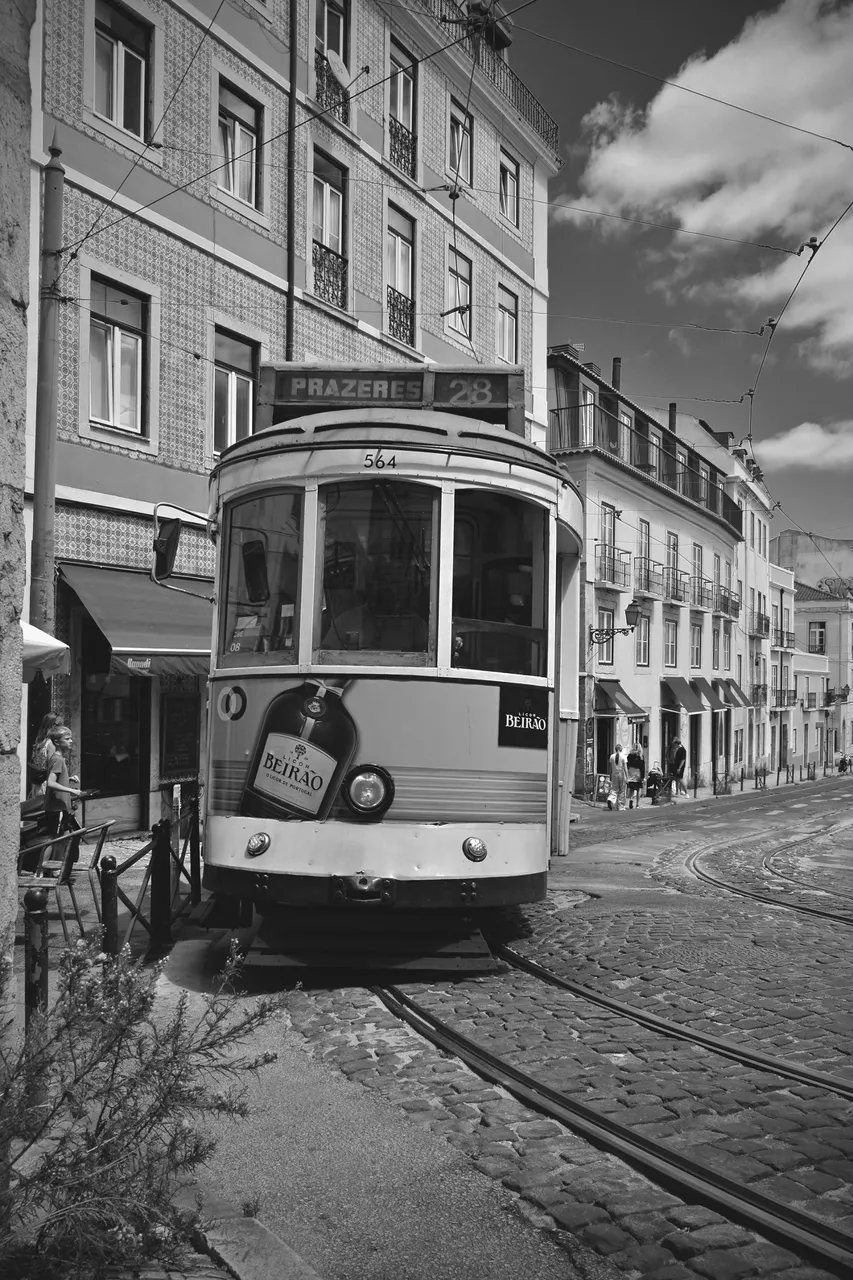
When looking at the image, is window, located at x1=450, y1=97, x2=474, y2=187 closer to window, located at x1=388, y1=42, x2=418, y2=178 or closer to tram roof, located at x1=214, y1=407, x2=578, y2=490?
window, located at x1=388, y1=42, x2=418, y2=178

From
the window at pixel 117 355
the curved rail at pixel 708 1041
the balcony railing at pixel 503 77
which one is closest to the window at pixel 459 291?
the balcony railing at pixel 503 77

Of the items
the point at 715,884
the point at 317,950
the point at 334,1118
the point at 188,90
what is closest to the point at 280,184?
the point at 188,90

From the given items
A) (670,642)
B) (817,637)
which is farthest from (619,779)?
(817,637)

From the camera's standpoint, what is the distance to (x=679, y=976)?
7.04 meters

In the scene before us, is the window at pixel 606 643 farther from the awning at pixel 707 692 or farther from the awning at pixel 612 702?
the awning at pixel 707 692

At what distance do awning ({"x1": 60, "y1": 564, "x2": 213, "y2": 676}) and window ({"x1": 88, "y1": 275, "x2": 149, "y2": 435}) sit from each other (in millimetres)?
2092

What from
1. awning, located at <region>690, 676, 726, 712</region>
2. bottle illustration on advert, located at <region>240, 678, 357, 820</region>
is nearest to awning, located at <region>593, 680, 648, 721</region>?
awning, located at <region>690, 676, 726, 712</region>

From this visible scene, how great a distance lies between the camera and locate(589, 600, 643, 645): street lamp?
1131 inches

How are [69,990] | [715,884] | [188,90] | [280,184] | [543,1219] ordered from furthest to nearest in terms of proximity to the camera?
1. [280,184]
2. [188,90]
3. [715,884]
4. [543,1219]
5. [69,990]

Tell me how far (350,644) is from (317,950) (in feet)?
6.45

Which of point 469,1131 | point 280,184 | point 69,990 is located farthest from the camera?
point 280,184

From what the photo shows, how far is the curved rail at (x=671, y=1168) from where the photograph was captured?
348cm

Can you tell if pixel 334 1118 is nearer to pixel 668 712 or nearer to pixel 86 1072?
pixel 86 1072

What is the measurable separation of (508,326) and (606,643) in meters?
11.8
